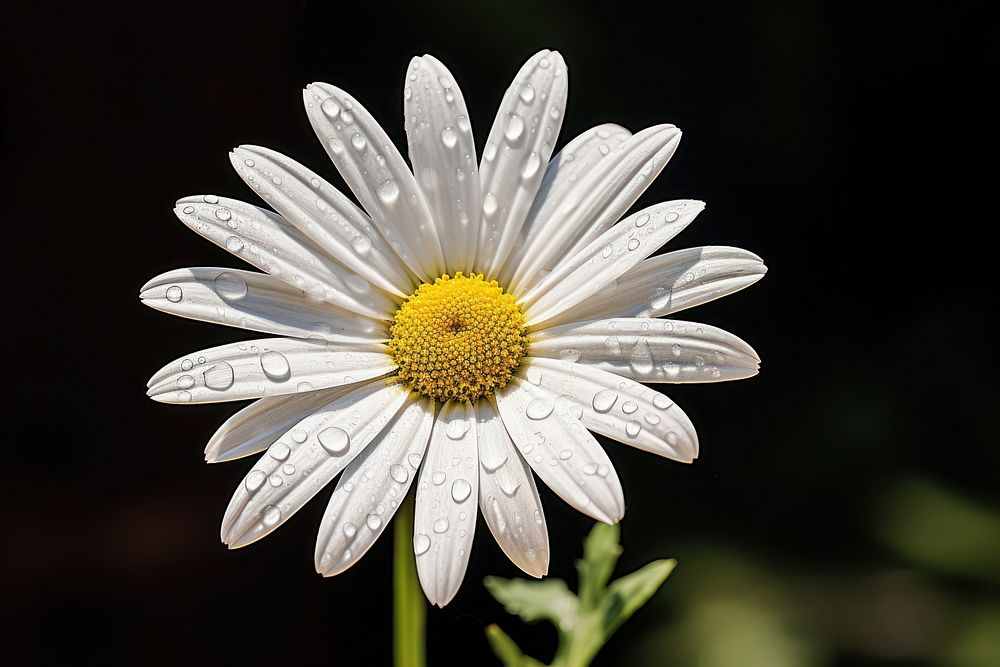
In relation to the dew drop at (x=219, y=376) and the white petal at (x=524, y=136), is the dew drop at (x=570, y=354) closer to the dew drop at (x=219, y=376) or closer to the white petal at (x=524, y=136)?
the white petal at (x=524, y=136)

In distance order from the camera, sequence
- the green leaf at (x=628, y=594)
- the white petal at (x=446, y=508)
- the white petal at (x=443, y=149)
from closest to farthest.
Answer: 1. the white petal at (x=446, y=508)
2. the white petal at (x=443, y=149)
3. the green leaf at (x=628, y=594)

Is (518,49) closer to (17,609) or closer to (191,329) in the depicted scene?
(191,329)

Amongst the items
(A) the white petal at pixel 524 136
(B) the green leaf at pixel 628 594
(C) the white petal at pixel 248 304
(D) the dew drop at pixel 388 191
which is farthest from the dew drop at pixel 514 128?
(B) the green leaf at pixel 628 594

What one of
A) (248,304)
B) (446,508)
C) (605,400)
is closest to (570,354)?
(605,400)

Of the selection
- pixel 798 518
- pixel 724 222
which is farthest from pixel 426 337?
pixel 798 518

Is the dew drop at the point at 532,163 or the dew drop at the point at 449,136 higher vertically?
the dew drop at the point at 449,136

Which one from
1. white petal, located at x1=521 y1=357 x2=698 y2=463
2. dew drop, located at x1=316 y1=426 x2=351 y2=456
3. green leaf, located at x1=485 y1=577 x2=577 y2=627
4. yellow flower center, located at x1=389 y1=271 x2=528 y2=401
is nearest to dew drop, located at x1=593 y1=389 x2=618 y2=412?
white petal, located at x1=521 y1=357 x2=698 y2=463

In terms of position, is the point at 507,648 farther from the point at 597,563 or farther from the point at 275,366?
the point at 275,366
